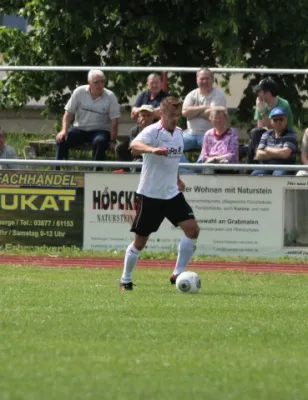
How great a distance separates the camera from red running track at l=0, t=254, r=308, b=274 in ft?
55.0

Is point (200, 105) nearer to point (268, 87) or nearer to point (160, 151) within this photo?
point (268, 87)

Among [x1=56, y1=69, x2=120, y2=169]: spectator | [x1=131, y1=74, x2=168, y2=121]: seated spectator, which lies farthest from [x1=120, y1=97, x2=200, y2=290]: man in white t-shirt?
[x1=56, y1=69, x2=120, y2=169]: spectator

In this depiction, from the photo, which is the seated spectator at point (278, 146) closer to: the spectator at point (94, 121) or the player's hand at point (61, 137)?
the spectator at point (94, 121)

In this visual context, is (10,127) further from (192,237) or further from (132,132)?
(192,237)

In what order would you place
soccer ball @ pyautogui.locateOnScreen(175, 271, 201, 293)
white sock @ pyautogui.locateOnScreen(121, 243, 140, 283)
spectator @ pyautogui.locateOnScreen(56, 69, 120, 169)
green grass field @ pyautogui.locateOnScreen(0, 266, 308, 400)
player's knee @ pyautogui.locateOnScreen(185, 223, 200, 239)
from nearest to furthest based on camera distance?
green grass field @ pyautogui.locateOnScreen(0, 266, 308, 400) → soccer ball @ pyautogui.locateOnScreen(175, 271, 201, 293) → white sock @ pyautogui.locateOnScreen(121, 243, 140, 283) → player's knee @ pyautogui.locateOnScreen(185, 223, 200, 239) → spectator @ pyautogui.locateOnScreen(56, 69, 120, 169)

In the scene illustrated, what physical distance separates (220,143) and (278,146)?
0.86m

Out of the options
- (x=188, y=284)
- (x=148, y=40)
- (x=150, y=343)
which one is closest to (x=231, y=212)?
(x=188, y=284)

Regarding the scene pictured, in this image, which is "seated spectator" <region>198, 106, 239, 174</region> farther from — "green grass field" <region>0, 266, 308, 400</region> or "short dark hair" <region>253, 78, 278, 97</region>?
"green grass field" <region>0, 266, 308, 400</region>

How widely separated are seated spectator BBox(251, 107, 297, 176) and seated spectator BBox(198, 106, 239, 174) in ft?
1.27

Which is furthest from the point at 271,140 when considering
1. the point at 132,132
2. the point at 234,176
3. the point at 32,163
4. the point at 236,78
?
the point at 236,78

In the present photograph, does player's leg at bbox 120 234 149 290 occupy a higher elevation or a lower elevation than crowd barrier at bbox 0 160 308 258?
lower

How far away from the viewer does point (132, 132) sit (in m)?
18.4

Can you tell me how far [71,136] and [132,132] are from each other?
995 mm

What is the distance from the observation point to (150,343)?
8297mm
